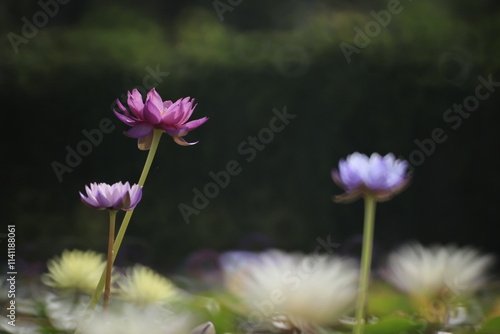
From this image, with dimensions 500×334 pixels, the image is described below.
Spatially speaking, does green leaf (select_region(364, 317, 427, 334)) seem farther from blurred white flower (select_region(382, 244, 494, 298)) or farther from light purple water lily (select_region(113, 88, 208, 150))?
light purple water lily (select_region(113, 88, 208, 150))

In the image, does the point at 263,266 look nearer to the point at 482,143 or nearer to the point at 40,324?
the point at 40,324


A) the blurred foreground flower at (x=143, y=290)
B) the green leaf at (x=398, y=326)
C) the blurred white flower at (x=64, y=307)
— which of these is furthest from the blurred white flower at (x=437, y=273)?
the blurred white flower at (x=64, y=307)

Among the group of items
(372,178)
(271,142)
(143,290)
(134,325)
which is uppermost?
A: (271,142)

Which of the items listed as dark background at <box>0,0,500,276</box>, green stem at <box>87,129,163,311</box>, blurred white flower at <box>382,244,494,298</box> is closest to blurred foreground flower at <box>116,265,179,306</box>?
green stem at <box>87,129,163,311</box>

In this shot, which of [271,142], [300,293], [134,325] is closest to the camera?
[134,325]

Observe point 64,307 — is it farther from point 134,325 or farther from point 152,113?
point 134,325

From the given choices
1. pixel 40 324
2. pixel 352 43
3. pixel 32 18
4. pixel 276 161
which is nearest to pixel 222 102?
pixel 276 161

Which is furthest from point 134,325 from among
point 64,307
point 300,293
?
point 64,307

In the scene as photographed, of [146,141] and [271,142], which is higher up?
[271,142]

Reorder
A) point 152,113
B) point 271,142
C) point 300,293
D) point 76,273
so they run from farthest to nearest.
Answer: point 271,142 < point 76,273 < point 152,113 < point 300,293
